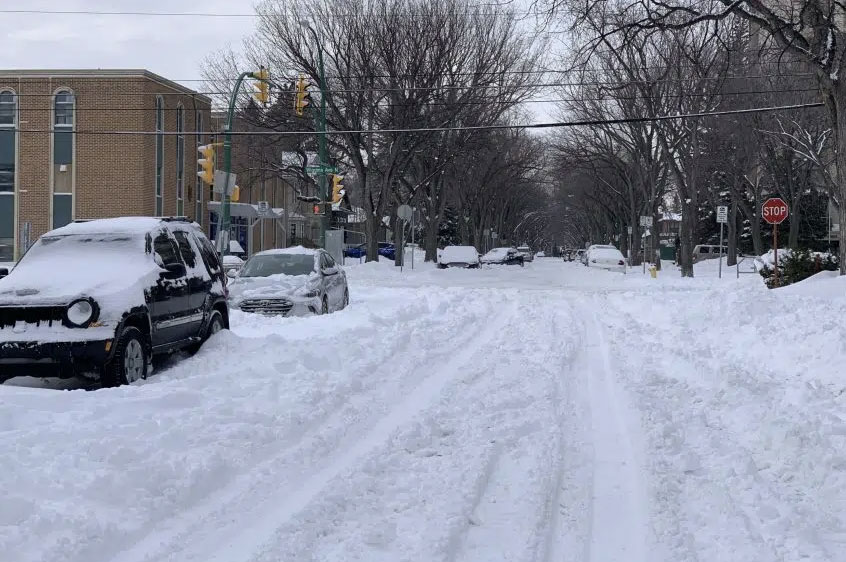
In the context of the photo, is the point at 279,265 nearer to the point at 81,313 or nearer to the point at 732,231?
the point at 81,313

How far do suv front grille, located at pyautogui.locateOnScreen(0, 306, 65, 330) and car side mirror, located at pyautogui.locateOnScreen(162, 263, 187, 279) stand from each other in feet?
5.40

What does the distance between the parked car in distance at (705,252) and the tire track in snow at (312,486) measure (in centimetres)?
5646

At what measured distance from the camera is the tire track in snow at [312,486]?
4701 millimetres

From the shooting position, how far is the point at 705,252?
2608 inches

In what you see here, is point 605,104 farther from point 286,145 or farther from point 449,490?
point 449,490

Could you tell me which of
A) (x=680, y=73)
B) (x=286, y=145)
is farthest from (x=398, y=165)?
(x=680, y=73)

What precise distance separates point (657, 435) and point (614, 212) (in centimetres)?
6434

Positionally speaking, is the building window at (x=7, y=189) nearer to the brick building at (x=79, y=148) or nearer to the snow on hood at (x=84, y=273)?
the brick building at (x=79, y=148)

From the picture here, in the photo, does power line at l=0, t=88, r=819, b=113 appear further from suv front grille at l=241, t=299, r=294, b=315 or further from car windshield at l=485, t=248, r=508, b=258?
car windshield at l=485, t=248, r=508, b=258

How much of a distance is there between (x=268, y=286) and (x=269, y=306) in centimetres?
44

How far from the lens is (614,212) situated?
6994 cm

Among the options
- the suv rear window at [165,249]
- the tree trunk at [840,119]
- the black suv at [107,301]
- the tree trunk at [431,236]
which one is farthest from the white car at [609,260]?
the suv rear window at [165,249]

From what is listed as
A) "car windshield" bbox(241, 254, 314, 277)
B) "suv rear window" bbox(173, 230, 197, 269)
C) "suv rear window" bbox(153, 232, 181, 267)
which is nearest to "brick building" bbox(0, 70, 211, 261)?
"car windshield" bbox(241, 254, 314, 277)

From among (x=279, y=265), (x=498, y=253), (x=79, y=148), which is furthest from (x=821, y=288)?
(x=498, y=253)
